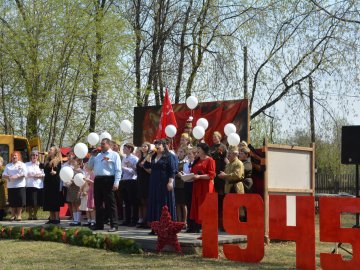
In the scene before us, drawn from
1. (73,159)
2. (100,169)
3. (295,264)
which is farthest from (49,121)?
(295,264)

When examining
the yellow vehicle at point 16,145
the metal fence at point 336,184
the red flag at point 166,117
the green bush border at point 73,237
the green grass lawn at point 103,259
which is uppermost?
the red flag at point 166,117

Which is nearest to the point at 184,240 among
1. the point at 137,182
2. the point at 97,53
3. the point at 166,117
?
the point at 137,182

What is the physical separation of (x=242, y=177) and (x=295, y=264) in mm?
2454

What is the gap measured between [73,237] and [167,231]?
2184 mm

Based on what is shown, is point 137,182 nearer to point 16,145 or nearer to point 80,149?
point 80,149

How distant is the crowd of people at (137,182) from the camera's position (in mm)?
12859

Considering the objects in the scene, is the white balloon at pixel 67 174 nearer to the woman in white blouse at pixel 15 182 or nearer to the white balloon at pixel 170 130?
the white balloon at pixel 170 130

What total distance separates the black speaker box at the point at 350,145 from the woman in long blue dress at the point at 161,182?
3.13 meters

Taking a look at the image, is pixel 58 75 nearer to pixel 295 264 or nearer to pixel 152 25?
pixel 152 25

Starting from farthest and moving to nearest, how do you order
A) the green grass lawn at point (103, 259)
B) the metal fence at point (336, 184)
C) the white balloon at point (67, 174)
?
the metal fence at point (336, 184)
the white balloon at point (67, 174)
the green grass lawn at point (103, 259)

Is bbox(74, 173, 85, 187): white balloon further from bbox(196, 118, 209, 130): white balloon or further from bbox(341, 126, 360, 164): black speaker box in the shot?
bbox(341, 126, 360, 164): black speaker box

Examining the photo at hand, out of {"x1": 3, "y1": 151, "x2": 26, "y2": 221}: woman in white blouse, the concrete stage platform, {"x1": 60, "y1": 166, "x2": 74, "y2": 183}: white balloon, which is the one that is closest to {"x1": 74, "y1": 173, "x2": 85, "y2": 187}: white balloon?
{"x1": 60, "y1": 166, "x2": 74, "y2": 183}: white balloon

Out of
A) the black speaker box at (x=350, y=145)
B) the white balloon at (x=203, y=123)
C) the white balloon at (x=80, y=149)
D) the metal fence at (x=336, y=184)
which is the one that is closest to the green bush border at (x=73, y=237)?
the white balloon at (x=80, y=149)

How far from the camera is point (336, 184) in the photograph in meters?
40.8
